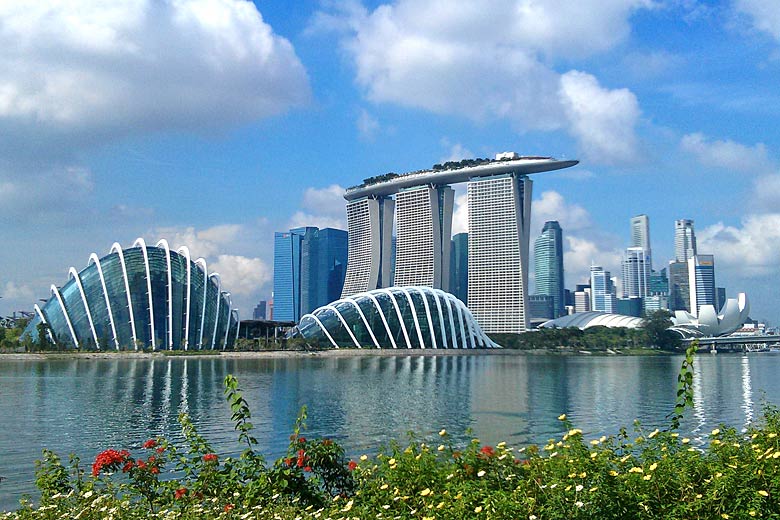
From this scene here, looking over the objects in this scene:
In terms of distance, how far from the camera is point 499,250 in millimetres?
165500

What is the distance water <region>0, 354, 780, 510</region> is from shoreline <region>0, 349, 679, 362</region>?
105 ft

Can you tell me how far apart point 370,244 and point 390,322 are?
73610 mm

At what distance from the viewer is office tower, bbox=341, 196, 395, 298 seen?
605 ft

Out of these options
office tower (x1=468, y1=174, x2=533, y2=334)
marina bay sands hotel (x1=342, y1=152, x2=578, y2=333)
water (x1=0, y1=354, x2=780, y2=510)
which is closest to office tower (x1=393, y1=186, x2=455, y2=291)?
marina bay sands hotel (x1=342, y1=152, x2=578, y2=333)

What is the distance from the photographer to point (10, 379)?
5184cm

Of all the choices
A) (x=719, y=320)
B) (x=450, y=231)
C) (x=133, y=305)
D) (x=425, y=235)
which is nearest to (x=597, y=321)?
(x=719, y=320)

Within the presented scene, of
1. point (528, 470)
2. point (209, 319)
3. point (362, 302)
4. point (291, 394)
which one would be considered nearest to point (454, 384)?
point (291, 394)

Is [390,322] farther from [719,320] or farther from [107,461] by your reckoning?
[107,461]

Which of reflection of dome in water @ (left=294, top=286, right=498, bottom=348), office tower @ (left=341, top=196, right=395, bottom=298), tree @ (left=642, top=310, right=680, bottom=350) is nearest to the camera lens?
reflection of dome in water @ (left=294, top=286, right=498, bottom=348)

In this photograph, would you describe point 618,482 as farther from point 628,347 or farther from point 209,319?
point 628,347

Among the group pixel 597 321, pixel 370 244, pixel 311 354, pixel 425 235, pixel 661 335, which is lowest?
pixel 311 354

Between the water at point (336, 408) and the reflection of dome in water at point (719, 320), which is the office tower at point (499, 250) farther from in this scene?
the water at point (336, 408)

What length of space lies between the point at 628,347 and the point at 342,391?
10944 cm

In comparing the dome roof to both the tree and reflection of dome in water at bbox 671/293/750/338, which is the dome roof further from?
the tree
